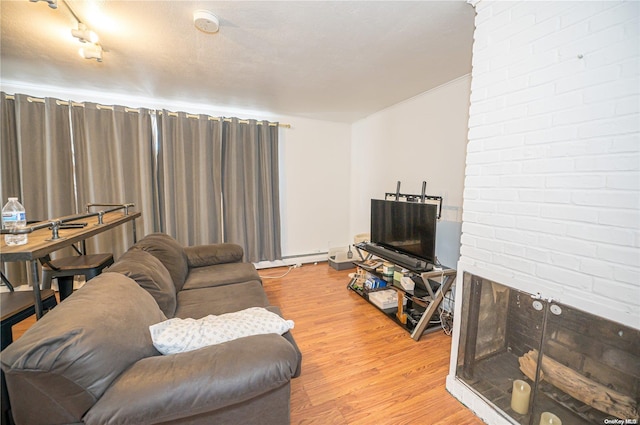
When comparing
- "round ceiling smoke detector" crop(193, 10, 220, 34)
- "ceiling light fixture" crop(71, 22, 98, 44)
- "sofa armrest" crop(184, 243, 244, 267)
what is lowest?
"sofa armrest" crop(184, 243, 244, 267)

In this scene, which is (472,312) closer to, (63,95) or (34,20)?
(34,20)

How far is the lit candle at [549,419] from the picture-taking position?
4.12 feet

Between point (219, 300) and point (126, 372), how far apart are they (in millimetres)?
999

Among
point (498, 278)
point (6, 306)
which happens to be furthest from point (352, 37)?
point (6, 306)

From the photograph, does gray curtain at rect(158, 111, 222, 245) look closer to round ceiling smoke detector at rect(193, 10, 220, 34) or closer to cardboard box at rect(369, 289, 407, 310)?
round ceiling smoke detector at rect(193, 10, 220, 34)

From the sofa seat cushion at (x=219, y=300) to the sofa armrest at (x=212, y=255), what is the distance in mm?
544

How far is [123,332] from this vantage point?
96cm

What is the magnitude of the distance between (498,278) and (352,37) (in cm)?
187

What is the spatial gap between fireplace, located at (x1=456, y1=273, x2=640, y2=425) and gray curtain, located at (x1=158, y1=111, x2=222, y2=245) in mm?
3193

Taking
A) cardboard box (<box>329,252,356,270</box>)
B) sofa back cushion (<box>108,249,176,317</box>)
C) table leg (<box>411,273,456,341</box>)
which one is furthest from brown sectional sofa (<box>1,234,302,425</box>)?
cardboard box (<box>329,252,356,270</box>)

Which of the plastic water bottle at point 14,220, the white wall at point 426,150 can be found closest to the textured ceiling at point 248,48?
the white wall at point 426,150

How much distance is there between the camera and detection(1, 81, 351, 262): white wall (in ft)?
13.5

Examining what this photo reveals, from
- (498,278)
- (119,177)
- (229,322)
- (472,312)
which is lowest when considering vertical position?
(472,312)

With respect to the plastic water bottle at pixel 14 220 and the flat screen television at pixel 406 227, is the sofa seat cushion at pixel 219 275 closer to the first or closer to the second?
the plastic water bottle at pixel 14 220
